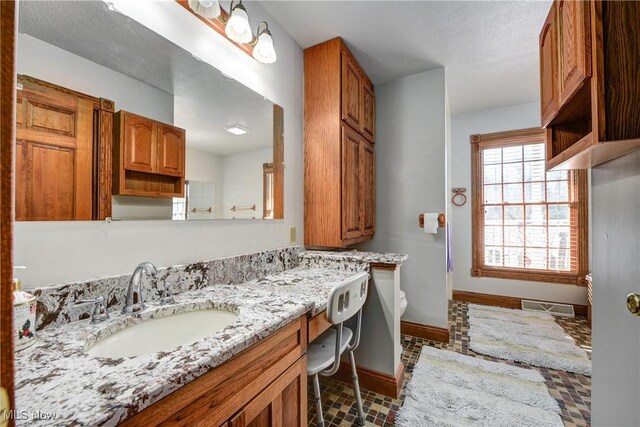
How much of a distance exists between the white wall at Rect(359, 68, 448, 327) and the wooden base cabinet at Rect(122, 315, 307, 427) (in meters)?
1.75

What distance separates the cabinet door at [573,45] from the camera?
740 millimetres

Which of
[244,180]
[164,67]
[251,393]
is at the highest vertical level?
[164,67]

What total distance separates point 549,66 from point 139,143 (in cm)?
171

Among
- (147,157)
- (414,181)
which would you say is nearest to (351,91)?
(414,181)

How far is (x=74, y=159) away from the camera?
2.73 ft

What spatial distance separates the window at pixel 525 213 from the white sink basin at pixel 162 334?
3514mm

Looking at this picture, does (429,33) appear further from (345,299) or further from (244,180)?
(345,299)

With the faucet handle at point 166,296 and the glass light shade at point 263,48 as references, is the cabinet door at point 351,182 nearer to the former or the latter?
the glass light shade at point 263,48

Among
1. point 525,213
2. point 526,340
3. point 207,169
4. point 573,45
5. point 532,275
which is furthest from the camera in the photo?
point 525,213

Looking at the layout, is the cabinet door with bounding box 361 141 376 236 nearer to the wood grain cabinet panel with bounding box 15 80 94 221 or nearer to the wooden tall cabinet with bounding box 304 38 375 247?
the wooden tall cabinet with bounding box 304 38 375 247

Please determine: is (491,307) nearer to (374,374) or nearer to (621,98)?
(374,374)

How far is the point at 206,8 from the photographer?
120cm

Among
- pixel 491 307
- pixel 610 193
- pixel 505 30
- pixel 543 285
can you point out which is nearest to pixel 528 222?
pixel 543 285

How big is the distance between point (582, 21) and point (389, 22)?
1.33 metres
